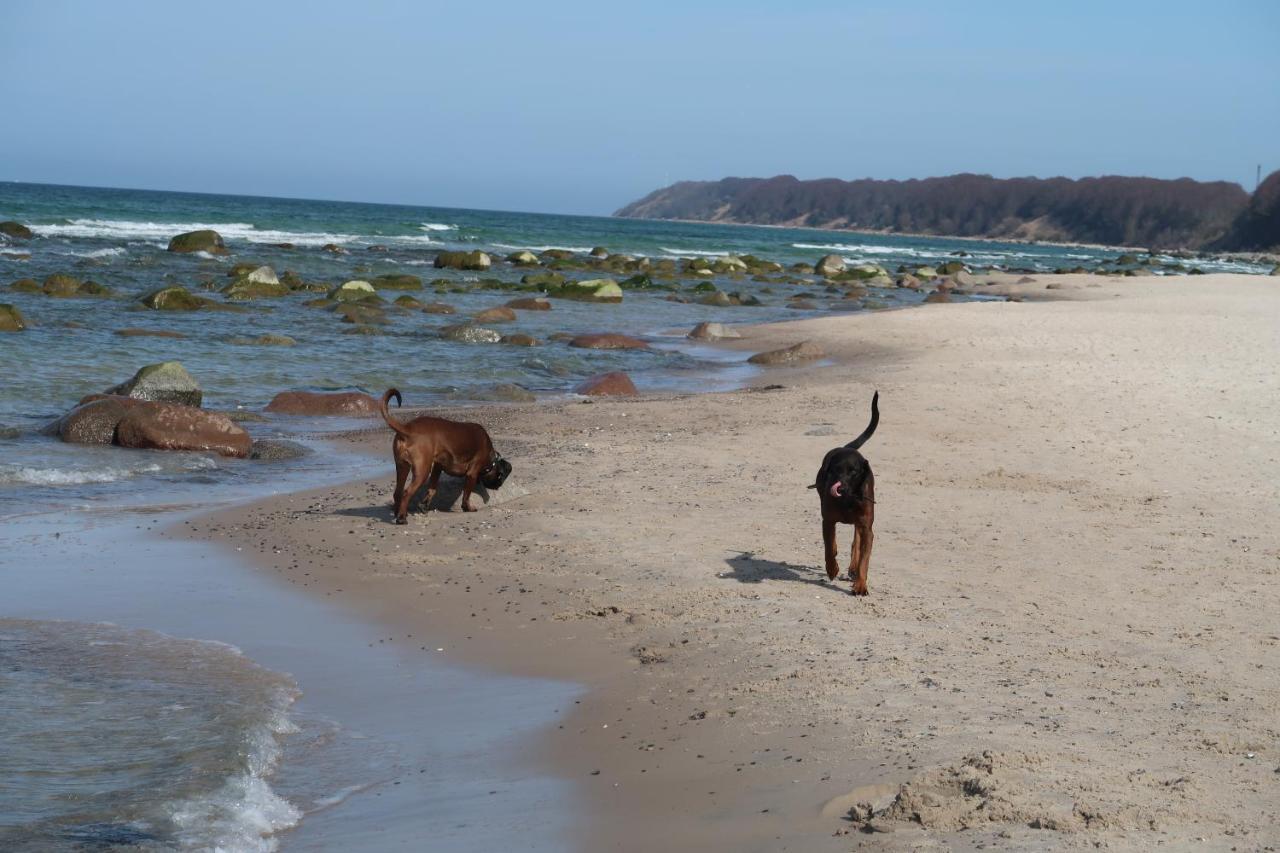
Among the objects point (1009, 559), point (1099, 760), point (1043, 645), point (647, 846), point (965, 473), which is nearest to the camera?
point (647, 846)

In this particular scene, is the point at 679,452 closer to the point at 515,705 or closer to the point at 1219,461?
the point at 1219,461

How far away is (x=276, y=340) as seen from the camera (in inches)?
805

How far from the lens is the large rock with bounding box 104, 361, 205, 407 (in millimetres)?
13555

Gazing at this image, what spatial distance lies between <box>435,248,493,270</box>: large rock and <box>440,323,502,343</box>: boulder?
21.7m

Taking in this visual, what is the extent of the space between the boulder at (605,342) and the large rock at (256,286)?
395 inches

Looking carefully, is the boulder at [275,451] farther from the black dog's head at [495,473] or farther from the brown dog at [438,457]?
the black dog's head at [495,473]

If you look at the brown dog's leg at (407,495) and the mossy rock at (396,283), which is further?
the mossy rock at (396,283)

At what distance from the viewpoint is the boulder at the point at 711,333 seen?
79.2 feet

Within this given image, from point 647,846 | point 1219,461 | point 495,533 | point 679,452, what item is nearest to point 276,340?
point 679,452

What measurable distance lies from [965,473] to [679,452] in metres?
2.45

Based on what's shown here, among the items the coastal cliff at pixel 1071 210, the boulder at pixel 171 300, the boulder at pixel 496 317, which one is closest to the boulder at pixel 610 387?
the boulder at pixel 496 317

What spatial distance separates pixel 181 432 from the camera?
11742 millimetres

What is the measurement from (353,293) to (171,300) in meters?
5.06

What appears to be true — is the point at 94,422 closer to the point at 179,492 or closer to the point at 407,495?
the point at 179,492
